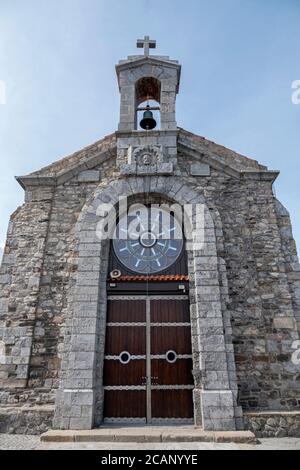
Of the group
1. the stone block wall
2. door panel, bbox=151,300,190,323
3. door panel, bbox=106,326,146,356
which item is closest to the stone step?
the stone block wall

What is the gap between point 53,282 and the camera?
6316 mm

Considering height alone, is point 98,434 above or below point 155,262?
below

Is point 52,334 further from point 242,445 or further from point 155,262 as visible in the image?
point 242,445

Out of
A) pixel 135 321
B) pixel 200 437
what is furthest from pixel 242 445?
pixel 135 321

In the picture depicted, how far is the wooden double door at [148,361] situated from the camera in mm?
5520

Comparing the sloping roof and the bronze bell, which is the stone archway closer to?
the sloping roof

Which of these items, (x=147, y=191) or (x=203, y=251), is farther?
(x=147, y=191)

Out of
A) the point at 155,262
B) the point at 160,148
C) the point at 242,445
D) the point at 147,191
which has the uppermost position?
the point at 160,148

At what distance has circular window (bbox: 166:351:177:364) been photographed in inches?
228

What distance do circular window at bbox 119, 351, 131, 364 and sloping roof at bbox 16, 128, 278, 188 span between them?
4.08 meters

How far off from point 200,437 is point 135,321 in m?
2.24

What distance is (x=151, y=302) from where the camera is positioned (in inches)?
246

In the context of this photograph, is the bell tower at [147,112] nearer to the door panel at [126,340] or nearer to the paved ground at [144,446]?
the door panel at [126,340]

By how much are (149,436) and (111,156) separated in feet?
18.9
